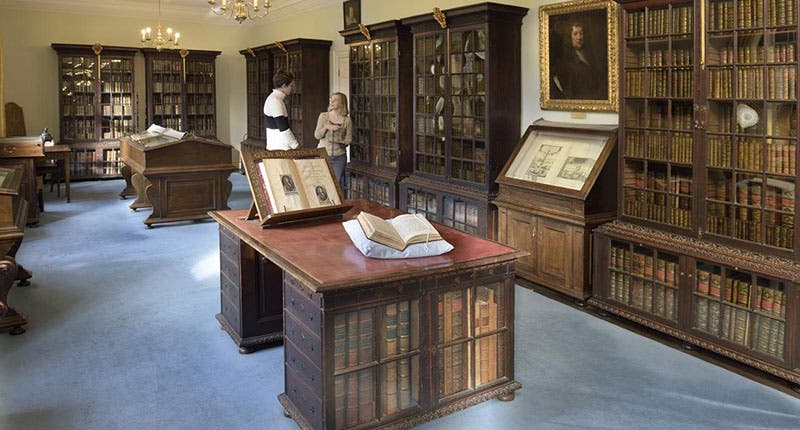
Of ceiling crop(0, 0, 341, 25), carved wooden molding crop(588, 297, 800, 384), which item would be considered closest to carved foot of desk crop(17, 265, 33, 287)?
carved wooden molding crop(588, 297, 800, 384)

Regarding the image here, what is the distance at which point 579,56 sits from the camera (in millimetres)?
6090

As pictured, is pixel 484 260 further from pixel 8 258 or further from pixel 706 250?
pixel 8 258

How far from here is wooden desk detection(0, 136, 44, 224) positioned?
27.5 ft

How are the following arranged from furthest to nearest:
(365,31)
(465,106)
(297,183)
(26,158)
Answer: (26,158)
(365,31)
(465,106)
(297,183)

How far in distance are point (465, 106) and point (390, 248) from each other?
381cm

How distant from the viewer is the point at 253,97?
527 inches

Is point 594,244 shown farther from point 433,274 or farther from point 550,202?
point 433,274

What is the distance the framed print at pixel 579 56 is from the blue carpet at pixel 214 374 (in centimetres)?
182

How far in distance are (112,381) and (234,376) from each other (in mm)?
718

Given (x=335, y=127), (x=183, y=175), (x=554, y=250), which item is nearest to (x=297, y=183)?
(x=554, y=250)

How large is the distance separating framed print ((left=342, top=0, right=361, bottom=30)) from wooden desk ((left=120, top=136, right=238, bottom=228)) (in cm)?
282

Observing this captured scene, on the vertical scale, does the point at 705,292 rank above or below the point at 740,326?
above

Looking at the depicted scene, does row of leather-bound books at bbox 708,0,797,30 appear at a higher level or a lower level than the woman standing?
higher

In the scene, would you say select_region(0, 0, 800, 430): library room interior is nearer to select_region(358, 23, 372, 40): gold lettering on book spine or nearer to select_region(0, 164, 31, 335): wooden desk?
select_region(0, 164, 31, 335): wooden desk
